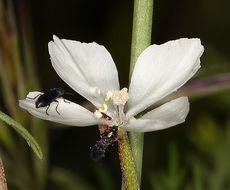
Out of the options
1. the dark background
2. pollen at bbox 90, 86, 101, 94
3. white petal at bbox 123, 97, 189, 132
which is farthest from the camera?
the dark background

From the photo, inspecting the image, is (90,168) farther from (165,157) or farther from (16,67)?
(16,67)

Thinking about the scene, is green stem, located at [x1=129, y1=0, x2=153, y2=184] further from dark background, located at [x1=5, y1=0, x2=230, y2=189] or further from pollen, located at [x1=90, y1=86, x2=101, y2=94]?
dark background, located at [x1=5, y1=0, x2=230, y2=189]

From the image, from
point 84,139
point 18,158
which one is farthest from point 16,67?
point 84,139

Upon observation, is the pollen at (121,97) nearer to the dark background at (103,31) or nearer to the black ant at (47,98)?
Result: the black ant at (47,98)

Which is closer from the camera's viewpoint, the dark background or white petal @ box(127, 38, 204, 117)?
white petal @ box(127, 38, 204, 117)

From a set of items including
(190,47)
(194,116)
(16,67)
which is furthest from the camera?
(194,116)

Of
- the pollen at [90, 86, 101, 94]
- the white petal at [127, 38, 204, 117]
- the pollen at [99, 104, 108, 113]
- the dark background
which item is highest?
the white petal at [127, 38, 204, 117]

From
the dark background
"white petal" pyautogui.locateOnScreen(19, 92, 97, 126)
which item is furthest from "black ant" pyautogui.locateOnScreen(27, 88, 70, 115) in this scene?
the dark background
